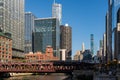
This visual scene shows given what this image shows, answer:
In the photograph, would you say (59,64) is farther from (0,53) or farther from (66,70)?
(0,53)

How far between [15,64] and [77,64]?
29637 mm

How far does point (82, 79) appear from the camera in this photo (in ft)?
369

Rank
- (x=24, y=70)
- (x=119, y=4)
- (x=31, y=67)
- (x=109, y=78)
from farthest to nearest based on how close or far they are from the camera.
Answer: (x=119, y=4) < (x=31, y=67) < (x=24, y=70) < (x=109, y=78)

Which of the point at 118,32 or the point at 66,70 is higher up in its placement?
the point at 118,32

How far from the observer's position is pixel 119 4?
19200cm

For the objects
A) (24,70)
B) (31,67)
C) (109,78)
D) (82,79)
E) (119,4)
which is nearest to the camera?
(109,78)

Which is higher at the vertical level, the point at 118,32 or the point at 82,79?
the point at 118,32

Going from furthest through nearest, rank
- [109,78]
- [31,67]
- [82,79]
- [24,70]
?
1. [31,67]
2. [24,70]
3. [82,79]
4. [109,78]

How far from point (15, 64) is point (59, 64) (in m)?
21.1

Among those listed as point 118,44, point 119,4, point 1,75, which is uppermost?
point 119,4

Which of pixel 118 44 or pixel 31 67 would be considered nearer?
pixel 31 67

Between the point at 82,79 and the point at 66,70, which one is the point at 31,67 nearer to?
the point at 66,70

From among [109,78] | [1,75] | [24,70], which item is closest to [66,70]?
[24,70]

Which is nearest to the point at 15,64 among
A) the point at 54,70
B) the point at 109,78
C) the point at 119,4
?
the point at 54,70
